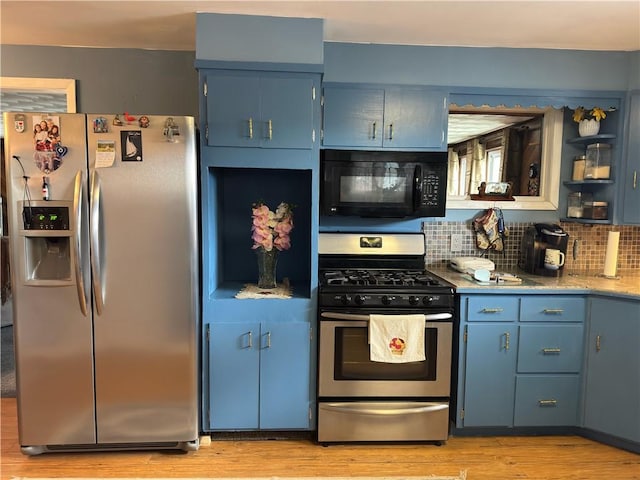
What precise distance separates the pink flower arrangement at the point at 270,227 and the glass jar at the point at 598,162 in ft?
6.65

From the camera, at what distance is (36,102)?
12.4 feet

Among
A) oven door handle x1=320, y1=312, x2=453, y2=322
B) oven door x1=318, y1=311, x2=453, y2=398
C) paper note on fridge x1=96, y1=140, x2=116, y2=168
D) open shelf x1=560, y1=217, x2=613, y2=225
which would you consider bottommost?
oven door x1=318, y1=311, x2=453, y2=398

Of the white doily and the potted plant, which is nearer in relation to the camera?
the white doily

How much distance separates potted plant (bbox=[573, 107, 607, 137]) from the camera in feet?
9.25

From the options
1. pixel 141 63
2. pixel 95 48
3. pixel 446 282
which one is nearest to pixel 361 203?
pixel 446 282

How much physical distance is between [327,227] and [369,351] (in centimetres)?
92

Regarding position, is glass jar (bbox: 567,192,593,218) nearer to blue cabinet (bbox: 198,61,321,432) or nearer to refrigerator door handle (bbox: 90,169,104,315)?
blue cabinet (bbox: 198,61,321,432)

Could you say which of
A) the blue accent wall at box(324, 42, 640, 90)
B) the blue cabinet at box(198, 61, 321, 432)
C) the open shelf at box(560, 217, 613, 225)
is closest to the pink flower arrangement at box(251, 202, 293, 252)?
the blue cabinet at box(198, 61, 321, 432)

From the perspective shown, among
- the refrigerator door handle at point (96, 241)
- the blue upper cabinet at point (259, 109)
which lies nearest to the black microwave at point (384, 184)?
the blue upper cabinet at point (259, 109)

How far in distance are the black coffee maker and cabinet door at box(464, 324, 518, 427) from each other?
58 centimetres

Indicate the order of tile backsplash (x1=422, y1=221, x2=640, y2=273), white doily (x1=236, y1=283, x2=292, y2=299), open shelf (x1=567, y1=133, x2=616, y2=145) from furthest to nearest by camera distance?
1. tile backsplash (x1=422, y1=221, x2=640, y2=273)
2. open shelf (x1=567, y1=133, x2=616, y2=145)
3. white doily (x1=236, y1=283, x2=292, y2=299)

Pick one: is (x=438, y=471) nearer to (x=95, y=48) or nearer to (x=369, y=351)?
(x=369, y=351)

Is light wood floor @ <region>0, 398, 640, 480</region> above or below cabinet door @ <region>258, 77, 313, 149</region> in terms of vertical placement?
below

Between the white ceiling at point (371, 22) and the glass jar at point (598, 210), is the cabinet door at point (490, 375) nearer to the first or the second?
the glass jar at point (598, 210)
